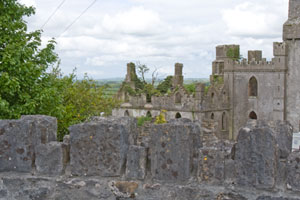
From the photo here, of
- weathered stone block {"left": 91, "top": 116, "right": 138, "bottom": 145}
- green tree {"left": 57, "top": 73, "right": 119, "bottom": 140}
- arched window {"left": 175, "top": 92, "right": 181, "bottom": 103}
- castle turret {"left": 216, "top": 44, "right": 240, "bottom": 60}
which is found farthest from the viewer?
castle turret {"left": 216, "top": 44, "right": 240, "bottom": 60}

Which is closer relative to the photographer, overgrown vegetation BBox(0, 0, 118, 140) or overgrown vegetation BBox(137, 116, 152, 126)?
overgrown vegetation BBox(0, 0, 118, 140)

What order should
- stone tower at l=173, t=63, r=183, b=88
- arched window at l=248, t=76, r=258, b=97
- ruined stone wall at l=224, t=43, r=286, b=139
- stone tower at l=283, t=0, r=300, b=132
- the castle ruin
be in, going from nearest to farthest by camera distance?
stone tower at l=283, t=0, r=300, b=132, the castle ruin, ruined stone wall at l=224, t=43, r=286, b=139, arched window at l=248, t=76, r=258, b=97, stone tower at l=173, t=63, r=183, b=88

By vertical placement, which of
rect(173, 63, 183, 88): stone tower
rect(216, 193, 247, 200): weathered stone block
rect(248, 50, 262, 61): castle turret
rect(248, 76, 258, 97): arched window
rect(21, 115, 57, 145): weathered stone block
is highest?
rect(248, 50, 262, 61): castle turret

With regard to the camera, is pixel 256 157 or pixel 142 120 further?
pixel 142 120

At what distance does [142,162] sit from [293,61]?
144 ft

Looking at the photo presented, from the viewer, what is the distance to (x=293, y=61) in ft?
149

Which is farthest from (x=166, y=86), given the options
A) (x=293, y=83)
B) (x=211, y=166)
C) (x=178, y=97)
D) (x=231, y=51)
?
(x=211, y=166)

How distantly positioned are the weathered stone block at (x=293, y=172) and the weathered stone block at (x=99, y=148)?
1.52 meters

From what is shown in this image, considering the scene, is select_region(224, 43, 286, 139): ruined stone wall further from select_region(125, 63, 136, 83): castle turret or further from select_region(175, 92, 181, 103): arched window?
select_region(125, 63, 136, 83): castle turret

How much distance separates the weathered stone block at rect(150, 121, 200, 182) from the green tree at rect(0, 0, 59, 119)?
26.4 feet

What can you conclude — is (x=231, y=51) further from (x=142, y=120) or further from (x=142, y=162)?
(x=142, y=162)

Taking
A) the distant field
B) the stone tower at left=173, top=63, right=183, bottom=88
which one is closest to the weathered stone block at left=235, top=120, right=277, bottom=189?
the distant field

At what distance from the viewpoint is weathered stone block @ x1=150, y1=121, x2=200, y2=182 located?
405 cm

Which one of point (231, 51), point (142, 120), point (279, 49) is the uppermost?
point (231, 51)
